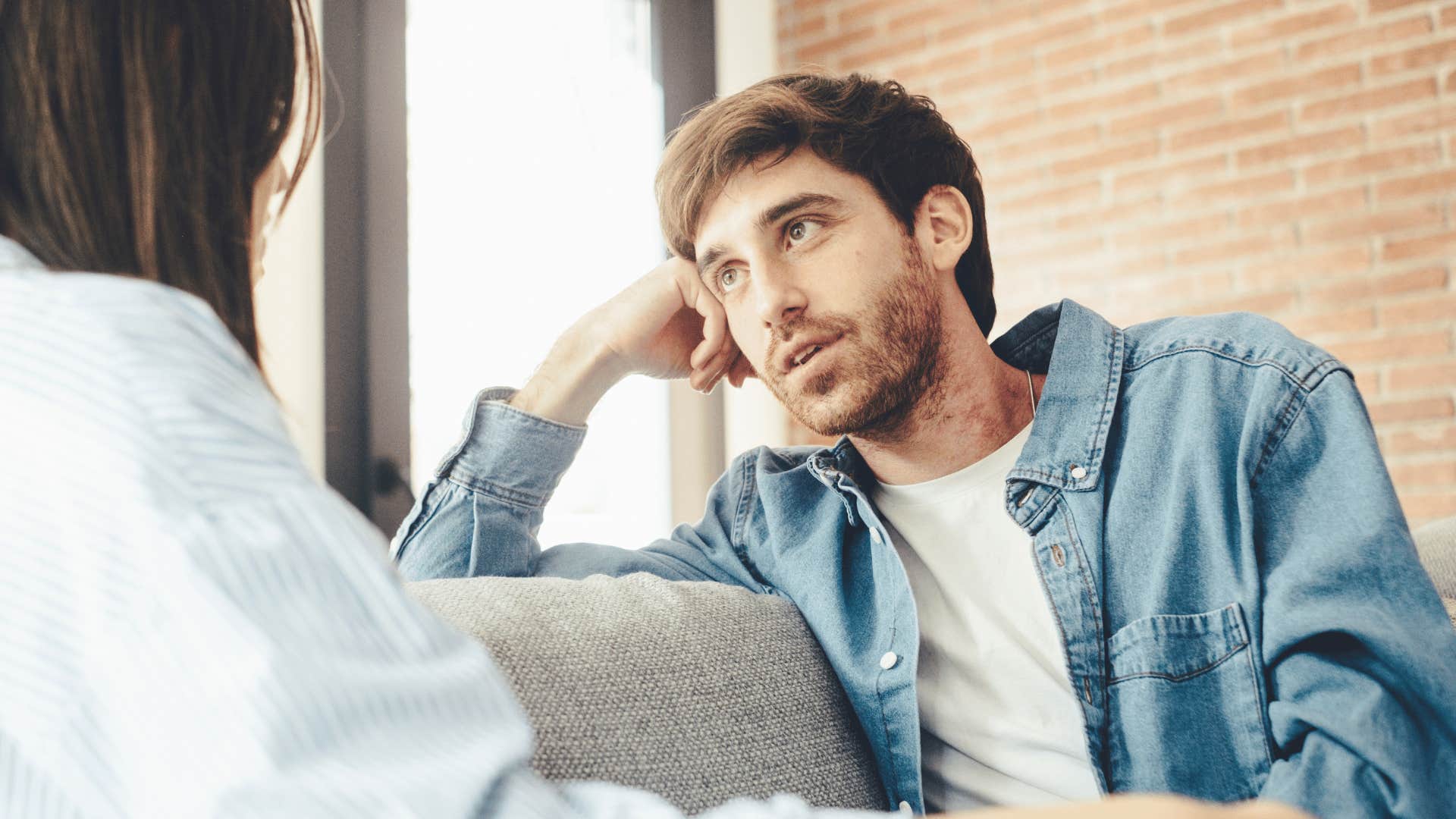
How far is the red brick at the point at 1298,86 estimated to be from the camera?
282cm

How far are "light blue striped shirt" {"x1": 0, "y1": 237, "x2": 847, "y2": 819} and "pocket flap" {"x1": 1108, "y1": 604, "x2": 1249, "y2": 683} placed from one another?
740mm

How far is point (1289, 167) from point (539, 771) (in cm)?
271

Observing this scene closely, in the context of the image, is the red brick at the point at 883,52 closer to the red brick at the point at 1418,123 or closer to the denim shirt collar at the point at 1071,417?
the red brick at the point at 1418,123

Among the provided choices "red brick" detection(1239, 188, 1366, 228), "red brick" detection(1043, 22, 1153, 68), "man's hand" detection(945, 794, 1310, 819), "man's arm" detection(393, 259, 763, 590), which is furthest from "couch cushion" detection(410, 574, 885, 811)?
"red brick" detection(1043, 22, 1153, 68)

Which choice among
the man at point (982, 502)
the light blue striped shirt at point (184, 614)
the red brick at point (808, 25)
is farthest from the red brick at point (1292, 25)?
the light blue striped shirt at point (184, 614)

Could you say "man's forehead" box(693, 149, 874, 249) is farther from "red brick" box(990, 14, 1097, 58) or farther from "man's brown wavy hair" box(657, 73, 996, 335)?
"red brick" box(990, 14, 1097, 58)

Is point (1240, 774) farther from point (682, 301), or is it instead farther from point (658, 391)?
point (658, 391)

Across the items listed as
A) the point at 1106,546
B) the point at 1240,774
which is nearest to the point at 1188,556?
the point at 1106,546

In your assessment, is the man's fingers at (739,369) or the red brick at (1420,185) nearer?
the man's fingers at (739,369)

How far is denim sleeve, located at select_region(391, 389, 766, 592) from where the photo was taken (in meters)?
1.37

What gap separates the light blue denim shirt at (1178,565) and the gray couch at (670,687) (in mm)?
75

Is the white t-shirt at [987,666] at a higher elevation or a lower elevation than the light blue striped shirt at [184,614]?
lower

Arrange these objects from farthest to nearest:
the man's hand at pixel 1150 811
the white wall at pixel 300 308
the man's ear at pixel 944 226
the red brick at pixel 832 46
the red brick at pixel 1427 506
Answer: the red brick at pixel 832 46 < the red brick at pixel 1427 506 < the white wall at pixel 300 308 < the man's ear at pixel 944 226 < the man's hand at pixel 1150 811

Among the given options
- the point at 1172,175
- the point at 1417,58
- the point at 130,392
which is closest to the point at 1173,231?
the point at 1172,175
